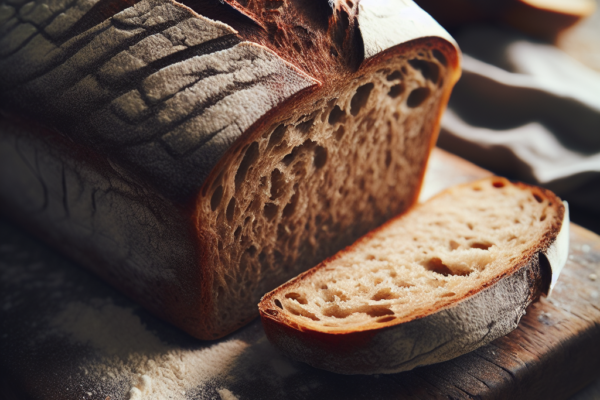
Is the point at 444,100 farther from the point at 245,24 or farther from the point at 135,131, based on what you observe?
the point at 135,131

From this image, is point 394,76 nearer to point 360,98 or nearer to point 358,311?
point 360,98

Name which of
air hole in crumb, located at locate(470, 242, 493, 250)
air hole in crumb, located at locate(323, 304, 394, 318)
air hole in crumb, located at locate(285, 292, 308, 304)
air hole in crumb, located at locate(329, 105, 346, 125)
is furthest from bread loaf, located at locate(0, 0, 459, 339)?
air hole in crumb, located at locate(470, 242, 493, 250)

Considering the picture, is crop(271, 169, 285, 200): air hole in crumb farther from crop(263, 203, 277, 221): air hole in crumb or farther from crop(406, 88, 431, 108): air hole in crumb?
crop(406, 88, 431, 108): air hole in crumb

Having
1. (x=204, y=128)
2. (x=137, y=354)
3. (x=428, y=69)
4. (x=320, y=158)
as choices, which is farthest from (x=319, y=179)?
(x=137, y=354)

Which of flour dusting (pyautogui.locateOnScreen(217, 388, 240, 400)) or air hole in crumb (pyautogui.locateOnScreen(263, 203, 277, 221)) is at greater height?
air hole in crumb (pyautogui.locateOnScreen(263, 203, 277, 221))

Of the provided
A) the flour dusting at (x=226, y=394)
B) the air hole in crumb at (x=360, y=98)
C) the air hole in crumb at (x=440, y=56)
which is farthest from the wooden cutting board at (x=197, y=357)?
the air hole in crumb at (x=440, y=56)
